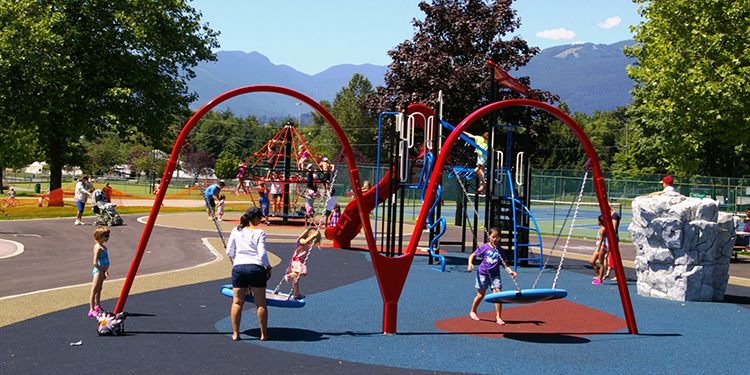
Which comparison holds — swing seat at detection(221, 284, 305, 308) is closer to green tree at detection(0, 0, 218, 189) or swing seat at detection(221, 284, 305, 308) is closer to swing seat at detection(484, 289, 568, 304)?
swing seat at detection(484, 289, 568, 304)

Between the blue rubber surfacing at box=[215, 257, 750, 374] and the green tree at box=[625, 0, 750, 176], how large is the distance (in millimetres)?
15314

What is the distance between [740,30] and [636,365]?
2144 cm

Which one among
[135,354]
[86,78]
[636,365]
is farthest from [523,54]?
[135,354]

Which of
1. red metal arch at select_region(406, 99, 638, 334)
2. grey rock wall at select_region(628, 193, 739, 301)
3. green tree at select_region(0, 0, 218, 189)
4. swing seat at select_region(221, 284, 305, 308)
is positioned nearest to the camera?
swing seat at select_region(221, 284, 305, 308)

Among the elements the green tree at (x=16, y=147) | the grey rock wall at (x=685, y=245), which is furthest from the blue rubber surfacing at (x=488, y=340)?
the green tree at (x=16, y=147)

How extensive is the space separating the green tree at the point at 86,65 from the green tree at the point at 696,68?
2339 centimetres

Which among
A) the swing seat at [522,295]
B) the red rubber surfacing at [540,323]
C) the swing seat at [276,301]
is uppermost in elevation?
the swing seat at [522,295]

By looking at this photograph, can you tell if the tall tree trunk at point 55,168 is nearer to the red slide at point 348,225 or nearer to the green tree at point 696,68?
the red slide at point 348,225

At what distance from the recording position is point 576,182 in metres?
36.8

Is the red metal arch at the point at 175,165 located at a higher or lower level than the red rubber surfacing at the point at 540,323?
higher

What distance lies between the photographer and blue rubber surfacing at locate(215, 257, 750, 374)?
7.63 m

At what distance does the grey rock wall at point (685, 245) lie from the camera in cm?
1236

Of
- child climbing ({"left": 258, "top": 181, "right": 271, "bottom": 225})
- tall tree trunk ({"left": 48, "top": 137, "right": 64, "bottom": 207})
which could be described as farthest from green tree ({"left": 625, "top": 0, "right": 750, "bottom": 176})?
tall tree trunk ({"left": 48, "top": 137, "right": 64, "bottom": 207})

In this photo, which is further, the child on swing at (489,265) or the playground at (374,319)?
the child on swing at (489,265)
